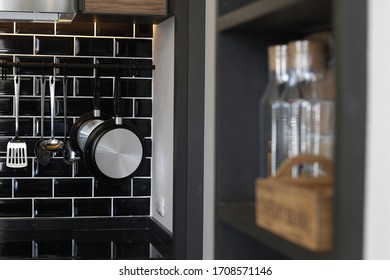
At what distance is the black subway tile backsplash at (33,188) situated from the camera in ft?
10.2

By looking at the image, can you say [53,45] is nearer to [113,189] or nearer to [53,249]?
[113,189]

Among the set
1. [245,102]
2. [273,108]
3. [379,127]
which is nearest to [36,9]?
[245,102]

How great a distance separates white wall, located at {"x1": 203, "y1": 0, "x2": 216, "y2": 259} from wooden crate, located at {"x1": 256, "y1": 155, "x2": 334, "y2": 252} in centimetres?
116

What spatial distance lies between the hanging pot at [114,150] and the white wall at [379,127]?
1.90m

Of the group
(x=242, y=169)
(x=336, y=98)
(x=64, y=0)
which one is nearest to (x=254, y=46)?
(x=242, y=169)

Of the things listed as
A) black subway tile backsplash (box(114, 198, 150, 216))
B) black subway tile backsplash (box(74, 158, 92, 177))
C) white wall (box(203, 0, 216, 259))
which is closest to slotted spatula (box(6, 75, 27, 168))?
black subway tile backsplash (box(74, 158, 92, 177))

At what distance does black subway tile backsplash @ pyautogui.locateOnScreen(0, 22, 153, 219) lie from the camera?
3.10m

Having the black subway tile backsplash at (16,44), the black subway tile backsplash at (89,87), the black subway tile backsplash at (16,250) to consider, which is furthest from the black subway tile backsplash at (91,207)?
the black subway tile backsplash at (16,44)

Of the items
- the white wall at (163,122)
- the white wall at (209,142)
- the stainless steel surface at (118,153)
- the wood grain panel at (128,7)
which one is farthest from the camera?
the stainless steel surface at (118,153)

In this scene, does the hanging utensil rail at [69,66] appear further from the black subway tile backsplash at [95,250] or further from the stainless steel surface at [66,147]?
the black subway tile backsplash at [95,250]

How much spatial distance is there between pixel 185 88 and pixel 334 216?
154cm

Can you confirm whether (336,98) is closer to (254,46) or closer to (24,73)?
(254,46)

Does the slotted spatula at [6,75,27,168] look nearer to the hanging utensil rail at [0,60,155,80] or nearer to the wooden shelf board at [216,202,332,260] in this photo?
the hanging utensil rail at [0,60,155,80]

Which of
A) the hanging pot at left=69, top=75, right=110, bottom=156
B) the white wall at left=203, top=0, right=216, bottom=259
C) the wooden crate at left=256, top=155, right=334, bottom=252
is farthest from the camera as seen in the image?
the hanging pot at left=69, top=75, right=110, bottom=156
